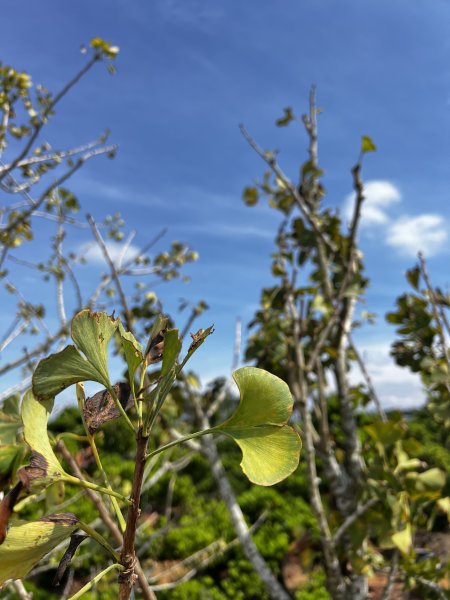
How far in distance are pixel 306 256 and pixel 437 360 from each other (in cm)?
87

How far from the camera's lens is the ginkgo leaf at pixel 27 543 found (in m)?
0.48

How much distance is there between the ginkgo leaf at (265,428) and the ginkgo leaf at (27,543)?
185mm

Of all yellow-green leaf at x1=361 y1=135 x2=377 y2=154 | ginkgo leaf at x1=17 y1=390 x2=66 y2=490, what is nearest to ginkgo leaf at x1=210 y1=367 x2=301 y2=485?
ginkgo leaf at x1=17 y1=390 x2=66 y2=490

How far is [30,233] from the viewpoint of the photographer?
3.11 metres

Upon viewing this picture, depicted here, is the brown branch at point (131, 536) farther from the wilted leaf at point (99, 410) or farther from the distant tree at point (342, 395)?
the distant tree at point (342, 395)

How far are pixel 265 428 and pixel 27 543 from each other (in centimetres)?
26

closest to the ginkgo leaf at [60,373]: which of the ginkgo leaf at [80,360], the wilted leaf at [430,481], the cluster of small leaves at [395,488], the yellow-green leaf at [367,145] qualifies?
the ginkgo leaf at [80,360]

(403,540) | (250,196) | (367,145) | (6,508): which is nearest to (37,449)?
(6,508)

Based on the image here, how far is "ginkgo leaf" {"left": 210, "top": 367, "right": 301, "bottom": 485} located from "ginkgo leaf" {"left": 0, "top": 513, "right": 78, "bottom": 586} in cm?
19

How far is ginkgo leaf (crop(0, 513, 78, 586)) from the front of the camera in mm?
484

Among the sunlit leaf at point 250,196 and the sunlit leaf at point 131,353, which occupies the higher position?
the sunlit leaf at point 250,196

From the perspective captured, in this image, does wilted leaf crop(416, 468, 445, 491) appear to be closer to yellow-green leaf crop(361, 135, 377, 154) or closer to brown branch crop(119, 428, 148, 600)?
yellow-green leaf crop(361, 135, 377, 154)

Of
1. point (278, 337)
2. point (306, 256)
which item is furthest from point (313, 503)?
point (306, 256)

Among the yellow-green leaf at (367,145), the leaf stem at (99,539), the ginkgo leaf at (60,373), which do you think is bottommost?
the leaf stem at (99,539)
